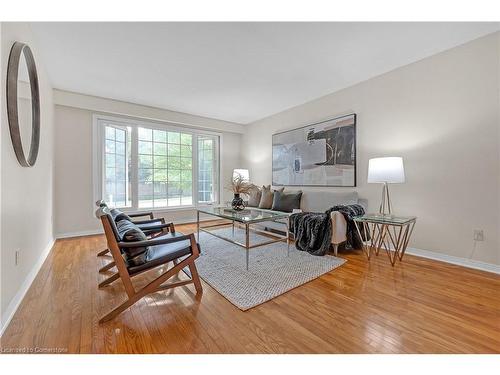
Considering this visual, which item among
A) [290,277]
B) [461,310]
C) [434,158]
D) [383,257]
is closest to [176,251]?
[290,277]

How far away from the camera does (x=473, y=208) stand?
2.36m

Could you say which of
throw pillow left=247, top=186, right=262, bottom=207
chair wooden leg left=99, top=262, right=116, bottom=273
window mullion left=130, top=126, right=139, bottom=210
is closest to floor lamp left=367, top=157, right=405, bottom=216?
throw pillow left=247, top=186, right=262, bottom=207

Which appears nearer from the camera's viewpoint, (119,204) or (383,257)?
(383,257)

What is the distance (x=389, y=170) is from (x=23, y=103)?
3488mm

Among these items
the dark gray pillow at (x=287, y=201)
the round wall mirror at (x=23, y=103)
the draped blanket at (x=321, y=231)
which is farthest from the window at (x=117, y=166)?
the draped blanket at (x=321, y=231)

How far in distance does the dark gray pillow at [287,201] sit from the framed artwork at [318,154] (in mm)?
375

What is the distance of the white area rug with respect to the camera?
6.12 ft

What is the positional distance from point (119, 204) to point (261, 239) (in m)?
2.73

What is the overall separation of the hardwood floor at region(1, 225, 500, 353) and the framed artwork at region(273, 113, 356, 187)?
1.78 meters

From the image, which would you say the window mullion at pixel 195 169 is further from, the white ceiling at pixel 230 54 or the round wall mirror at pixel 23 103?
the round wall mirror at pixel 23 103

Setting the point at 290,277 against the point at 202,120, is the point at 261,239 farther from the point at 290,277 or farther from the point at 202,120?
the point at 202,120

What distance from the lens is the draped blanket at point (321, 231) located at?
279 cm

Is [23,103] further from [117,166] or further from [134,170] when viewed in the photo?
[134,170]

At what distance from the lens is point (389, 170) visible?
2.51 meters
